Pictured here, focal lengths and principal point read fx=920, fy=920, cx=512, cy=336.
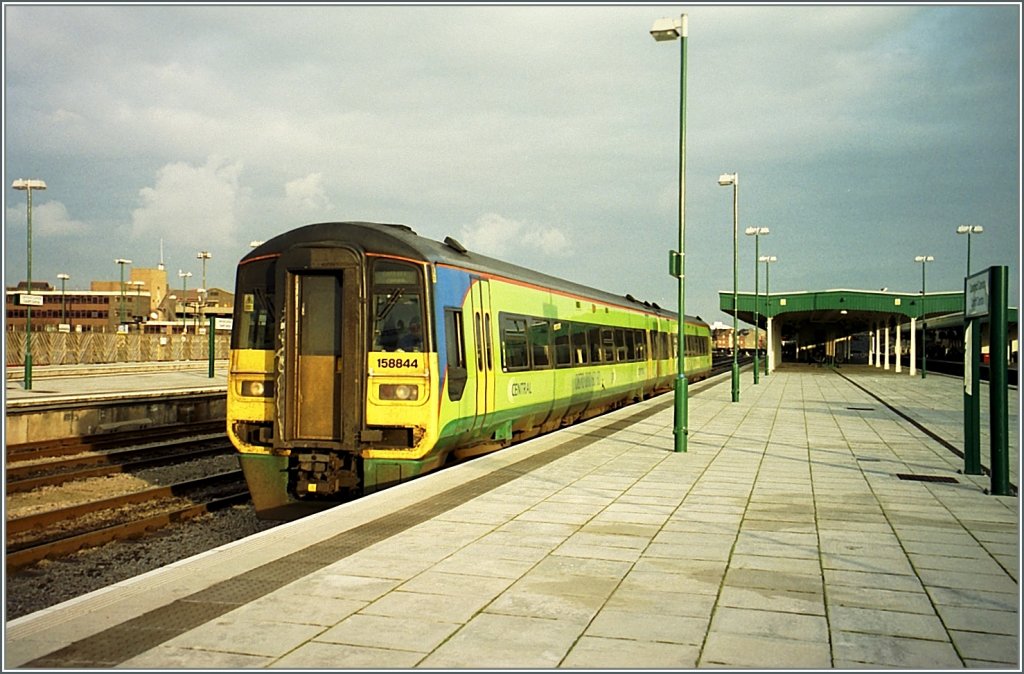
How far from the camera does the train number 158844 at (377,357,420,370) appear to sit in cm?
1084

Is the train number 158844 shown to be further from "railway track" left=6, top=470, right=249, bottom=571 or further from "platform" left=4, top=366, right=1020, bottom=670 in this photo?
"railway track" left=6, top=470, right=249, bottom=571

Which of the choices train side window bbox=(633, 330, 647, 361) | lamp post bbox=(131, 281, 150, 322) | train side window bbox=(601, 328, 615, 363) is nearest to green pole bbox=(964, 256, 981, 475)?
train side window bbox=(601, 328, 615, 363)

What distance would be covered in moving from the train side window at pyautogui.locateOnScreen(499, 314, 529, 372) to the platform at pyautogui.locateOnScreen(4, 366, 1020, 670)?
8.96 ft

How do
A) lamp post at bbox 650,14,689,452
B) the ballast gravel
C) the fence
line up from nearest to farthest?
the ballast gravel, lamp post at bbox 650,14,689,452, the fence

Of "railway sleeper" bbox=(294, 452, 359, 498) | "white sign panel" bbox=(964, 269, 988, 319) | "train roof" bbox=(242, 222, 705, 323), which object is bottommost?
"railway sleeper" bbox=(294, 452, 359, 498)

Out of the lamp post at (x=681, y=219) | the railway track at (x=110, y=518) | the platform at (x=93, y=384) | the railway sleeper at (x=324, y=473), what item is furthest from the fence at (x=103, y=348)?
the railway sleeper at (x=324, y=473)

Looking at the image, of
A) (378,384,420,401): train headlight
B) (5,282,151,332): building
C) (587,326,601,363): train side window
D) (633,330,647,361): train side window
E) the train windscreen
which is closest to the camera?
(378,384,420,401): train headlight

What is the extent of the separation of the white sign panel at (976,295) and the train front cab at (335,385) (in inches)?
258

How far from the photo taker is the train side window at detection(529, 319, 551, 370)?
15.7 meters

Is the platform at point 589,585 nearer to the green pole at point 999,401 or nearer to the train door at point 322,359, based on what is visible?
the green pole at point 999,401

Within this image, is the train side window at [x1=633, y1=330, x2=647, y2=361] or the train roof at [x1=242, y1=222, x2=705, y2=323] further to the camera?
the train side window at [x1=633, y1=330, x2=647, y2=361]

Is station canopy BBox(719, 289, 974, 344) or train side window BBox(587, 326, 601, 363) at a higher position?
station canopy BBox(719, 289, 974, 344)

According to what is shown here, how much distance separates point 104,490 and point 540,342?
290 inches

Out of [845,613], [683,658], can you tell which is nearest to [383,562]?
[683,658]
